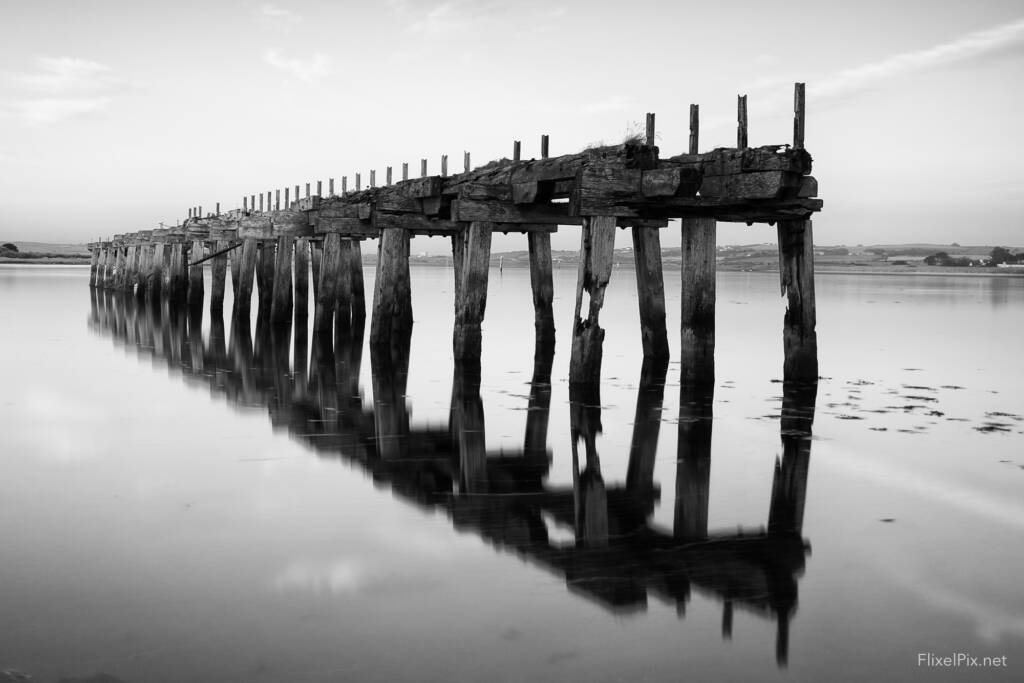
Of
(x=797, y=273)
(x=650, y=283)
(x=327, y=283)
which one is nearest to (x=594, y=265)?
(x=797, y=273)

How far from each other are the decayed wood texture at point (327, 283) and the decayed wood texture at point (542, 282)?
214 inches

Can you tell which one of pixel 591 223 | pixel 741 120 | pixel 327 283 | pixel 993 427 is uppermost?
pixel 741 120

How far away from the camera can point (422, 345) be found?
21234 millimetres

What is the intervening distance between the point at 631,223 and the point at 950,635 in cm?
1013

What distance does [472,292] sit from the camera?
49.7 ft

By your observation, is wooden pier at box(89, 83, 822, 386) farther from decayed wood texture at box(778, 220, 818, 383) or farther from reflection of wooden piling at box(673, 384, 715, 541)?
reflection of wooden piling at box(673, 384, 715, 541)

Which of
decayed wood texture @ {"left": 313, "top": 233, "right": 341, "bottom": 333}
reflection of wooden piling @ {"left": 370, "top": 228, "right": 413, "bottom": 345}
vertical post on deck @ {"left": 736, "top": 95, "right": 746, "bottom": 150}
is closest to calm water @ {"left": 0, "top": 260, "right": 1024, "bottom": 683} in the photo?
vertical post on deck @ {"left": 736, "top": 95, "right": 746, "bottom": 150}

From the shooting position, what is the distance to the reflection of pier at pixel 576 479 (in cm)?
539

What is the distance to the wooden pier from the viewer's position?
1188 centimetres

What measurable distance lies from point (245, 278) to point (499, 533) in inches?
845

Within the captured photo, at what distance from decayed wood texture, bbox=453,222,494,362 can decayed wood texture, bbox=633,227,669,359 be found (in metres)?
2.39

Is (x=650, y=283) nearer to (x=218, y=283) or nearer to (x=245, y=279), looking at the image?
(x=245, y=279)

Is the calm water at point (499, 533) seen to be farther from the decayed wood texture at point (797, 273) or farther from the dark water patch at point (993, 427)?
the decayed wood texture at point (797, 273)

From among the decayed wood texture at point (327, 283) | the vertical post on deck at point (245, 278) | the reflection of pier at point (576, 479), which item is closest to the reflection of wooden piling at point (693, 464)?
the reflection of pier at point (576, 479)
